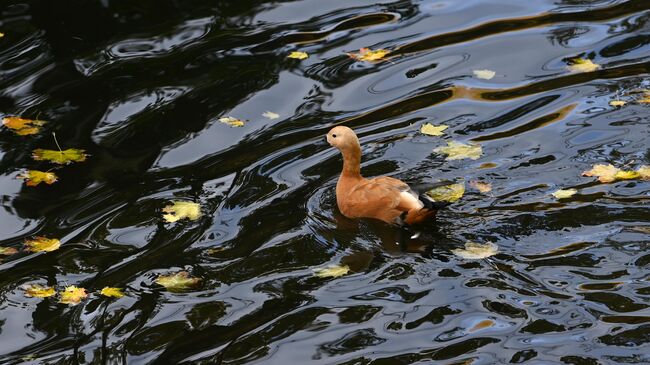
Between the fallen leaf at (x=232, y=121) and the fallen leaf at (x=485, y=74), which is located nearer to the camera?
the fallen leaf at (x=232, y=121)

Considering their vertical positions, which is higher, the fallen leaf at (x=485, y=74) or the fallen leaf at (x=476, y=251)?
the fallen leaf at (x=485, y=74)

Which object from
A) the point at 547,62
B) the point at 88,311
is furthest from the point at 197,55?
the point at 88,311

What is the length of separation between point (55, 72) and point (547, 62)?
17.5ft

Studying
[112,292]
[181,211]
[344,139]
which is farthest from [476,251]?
[112,292]

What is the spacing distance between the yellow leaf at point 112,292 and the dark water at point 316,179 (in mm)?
58

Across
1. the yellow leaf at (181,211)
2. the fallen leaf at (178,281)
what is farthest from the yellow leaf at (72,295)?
the yellow leaf at (181,211)

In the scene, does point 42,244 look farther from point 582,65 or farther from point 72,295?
point 582,65

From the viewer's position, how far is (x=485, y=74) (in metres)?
9.76

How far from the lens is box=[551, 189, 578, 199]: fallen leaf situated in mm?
7211

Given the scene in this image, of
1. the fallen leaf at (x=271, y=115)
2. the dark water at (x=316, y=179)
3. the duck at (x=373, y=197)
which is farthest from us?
the fallen leaf at (x=271, y=115)

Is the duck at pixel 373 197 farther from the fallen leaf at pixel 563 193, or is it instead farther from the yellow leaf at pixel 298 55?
the yellow leaf at pixel 298 55

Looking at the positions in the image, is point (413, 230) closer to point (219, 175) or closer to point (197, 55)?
point (219, 175)

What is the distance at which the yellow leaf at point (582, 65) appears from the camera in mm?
9703

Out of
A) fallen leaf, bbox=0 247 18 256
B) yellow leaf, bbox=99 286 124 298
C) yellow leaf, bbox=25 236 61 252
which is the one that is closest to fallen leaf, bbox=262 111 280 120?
yellow leaf, bbox=25 236 61 252
